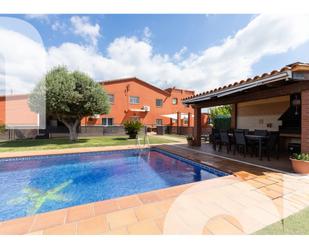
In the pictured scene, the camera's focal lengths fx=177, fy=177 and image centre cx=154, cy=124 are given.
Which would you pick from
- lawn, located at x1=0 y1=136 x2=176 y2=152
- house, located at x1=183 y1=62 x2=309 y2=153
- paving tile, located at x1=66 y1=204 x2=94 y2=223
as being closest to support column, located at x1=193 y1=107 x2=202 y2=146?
house, located at x1=183 y1=62 x2=309 y2=153

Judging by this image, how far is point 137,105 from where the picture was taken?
24500 mm

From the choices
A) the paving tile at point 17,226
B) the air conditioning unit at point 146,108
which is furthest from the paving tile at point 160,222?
the air conditioning unit at point 146,108

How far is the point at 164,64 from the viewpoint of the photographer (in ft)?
55.1

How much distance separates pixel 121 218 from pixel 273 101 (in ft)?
35.6

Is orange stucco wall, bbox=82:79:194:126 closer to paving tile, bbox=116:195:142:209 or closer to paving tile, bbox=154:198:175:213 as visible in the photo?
paving tile, bbox=116:195:142:209

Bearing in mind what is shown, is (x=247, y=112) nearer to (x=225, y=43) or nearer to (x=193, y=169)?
(x=225, y=43)

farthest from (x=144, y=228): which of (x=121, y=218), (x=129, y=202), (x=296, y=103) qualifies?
(x=296, y=103)

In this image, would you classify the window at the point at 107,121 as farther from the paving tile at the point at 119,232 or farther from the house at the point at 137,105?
the paving tile at the point at 119,232

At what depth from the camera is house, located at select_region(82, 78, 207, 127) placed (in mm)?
22391

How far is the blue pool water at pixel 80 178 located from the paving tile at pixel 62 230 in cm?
196

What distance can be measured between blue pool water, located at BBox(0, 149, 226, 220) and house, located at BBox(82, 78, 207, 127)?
12.8 meters

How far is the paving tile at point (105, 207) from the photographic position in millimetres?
3121
